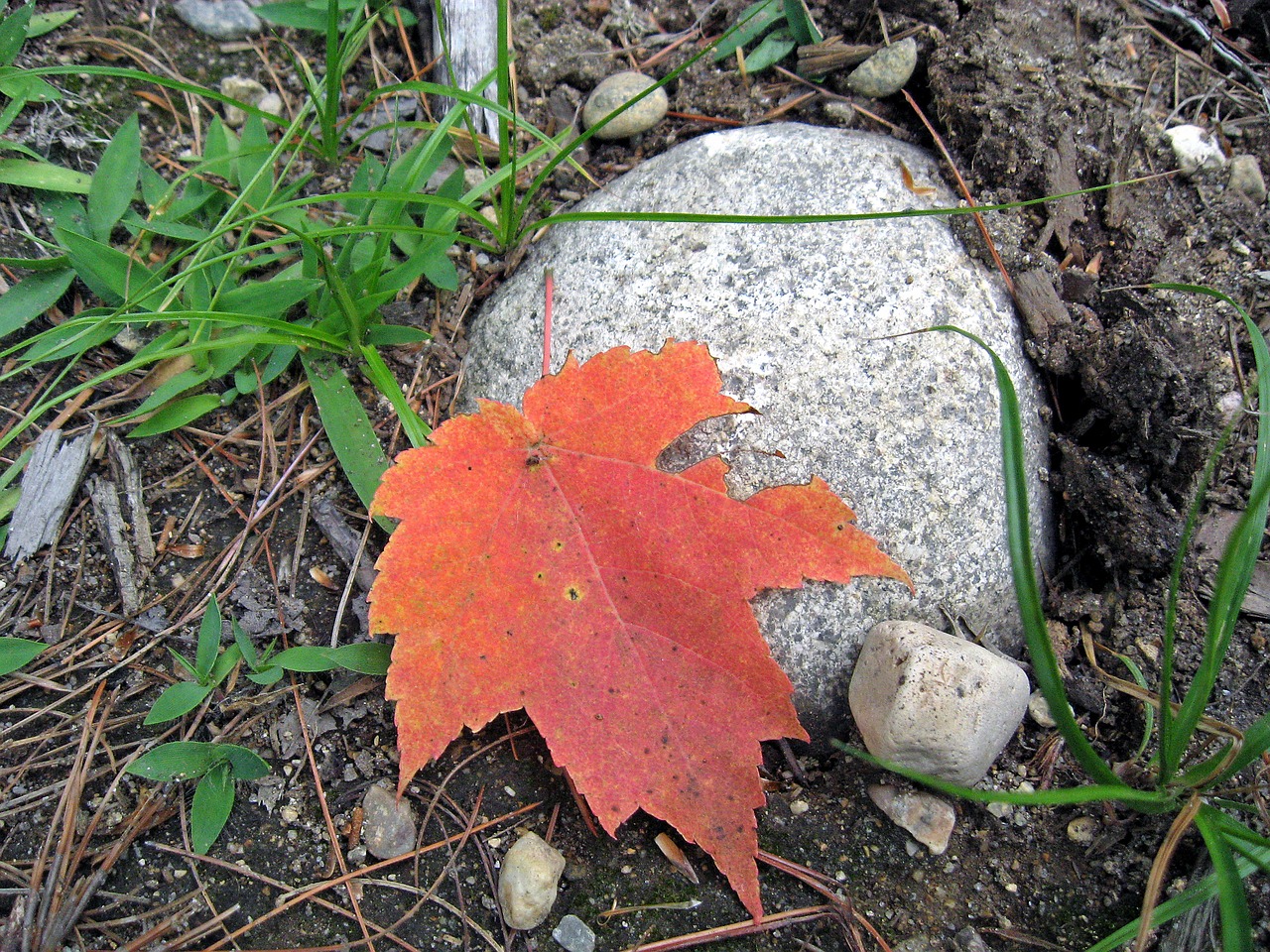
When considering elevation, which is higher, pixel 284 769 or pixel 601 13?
pixel 601 13

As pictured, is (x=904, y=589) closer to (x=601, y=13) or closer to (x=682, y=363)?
(x=682, y=363)

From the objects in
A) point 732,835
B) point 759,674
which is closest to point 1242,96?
point 759,674

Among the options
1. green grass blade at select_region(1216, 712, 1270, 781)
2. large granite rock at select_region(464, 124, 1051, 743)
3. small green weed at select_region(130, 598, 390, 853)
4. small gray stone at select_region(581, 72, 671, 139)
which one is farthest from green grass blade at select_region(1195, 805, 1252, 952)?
small gray stone at select_region(581, 72, 671, 139)

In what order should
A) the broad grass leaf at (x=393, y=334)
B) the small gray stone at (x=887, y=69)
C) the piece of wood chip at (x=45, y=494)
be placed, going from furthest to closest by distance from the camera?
the small gray stone at (x=887, y=69) < the broad grass leaf at (x=393, y=334) < the piece of wood chip at (x=45, y=494)

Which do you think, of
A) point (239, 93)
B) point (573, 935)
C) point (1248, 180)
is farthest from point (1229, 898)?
point (239, 93)

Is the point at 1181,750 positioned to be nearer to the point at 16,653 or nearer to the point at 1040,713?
the point at 1040,713

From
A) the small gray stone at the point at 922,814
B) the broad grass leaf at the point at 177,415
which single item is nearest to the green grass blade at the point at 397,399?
the broad grass leaf at the point at 177,415

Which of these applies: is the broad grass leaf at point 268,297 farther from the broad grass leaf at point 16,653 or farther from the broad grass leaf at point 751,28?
the broad grass leaf at point 751,28
